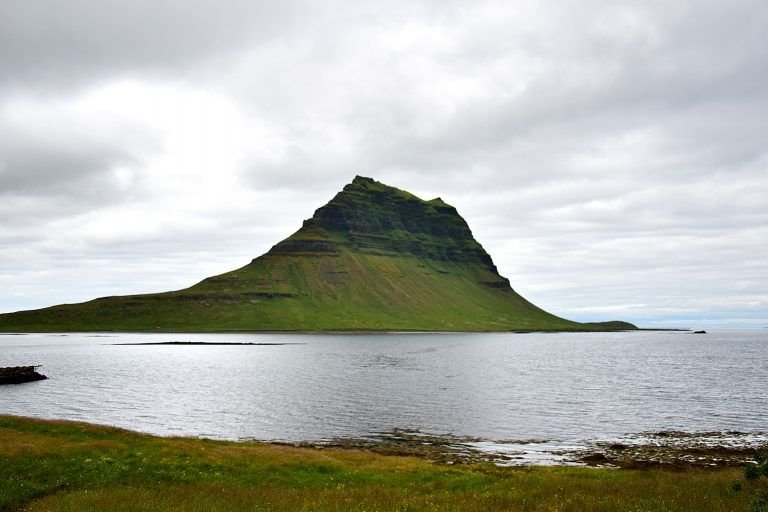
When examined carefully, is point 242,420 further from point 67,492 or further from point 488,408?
point 67,492

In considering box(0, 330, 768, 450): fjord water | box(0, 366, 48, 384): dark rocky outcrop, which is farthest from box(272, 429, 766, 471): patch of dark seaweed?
box(0, 366, 48, 384): dark rocky outcrop

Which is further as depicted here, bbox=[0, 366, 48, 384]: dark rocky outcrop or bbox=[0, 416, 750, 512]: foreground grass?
bbox=[0, 366, 48, 384]: dark rocky outcrop

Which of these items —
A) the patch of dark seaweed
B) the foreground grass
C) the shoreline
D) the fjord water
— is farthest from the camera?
the fjord water

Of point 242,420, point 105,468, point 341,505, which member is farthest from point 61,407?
point 341,505

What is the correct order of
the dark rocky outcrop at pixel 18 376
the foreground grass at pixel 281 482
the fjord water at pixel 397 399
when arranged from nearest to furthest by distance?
1. the foreground grass at pixel 281 482
2. the fjord water at pixel 397 399
3. the dark rocky outcrop at pixel 18 376

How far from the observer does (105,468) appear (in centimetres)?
3553

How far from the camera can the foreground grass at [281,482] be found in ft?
86.8

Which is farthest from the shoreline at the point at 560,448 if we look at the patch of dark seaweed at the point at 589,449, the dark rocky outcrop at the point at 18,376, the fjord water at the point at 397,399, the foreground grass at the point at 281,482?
the dark rocky outcrop at the point at 18,376

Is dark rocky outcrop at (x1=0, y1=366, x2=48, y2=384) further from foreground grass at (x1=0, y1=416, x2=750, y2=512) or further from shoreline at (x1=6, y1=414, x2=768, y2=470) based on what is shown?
foreground grass at (x1=0, y1=416, x2=750, y2=512)

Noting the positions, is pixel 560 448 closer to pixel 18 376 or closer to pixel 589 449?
pixel 589 449

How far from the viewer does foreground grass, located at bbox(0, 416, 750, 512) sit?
26.5 meters

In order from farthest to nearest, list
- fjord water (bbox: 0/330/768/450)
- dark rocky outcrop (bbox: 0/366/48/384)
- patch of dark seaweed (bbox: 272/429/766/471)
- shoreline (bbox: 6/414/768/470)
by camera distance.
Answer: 1. dark rocky outcrop (bbox: 0/366/48/384)
2. fjord water (bbox: 0/330/768/450)
3. patch of dark seaweed (bbox: 272/429/766/471)
4. shoreline (bbox: 6/414/768/470)

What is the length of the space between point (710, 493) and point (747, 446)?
33.4 meters

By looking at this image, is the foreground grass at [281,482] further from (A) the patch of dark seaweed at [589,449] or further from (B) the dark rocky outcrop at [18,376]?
(B) the dark rocky outcrop at [18,376]
